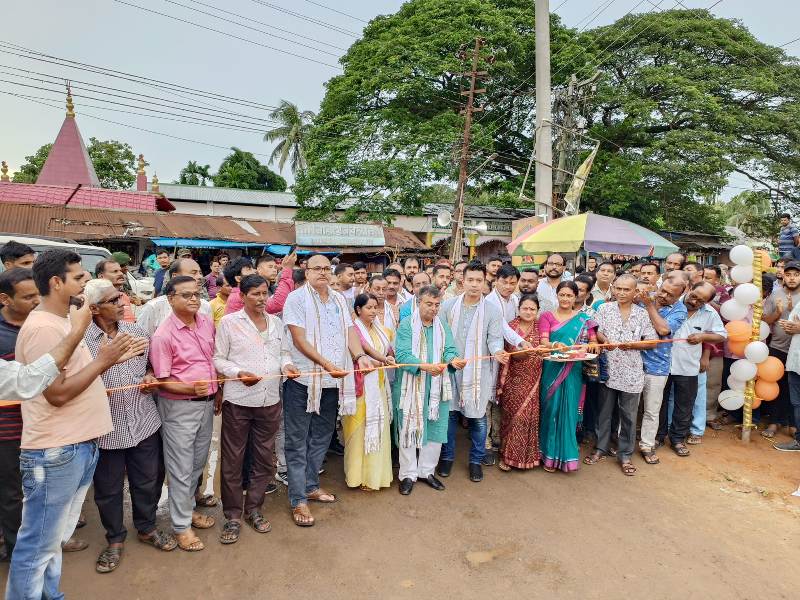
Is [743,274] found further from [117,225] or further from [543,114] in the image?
[117,225]

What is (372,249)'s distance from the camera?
61.6 feet

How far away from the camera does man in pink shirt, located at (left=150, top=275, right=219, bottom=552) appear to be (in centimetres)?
309

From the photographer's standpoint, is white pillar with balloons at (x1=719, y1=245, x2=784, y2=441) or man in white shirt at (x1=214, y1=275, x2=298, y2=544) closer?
man in white shirt at (x1=214, y1=275, x2=298, y2=544)

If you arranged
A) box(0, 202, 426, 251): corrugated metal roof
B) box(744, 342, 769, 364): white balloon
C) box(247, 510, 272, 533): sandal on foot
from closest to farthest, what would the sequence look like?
box(247, 510, 272, 533): sandal on foot
box(744, 342, 769, 364): white balloon
box(0, 202, 426, 251): corrugated metal roof

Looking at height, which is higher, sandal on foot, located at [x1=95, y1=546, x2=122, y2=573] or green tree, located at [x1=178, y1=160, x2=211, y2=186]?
green tree, located at [x1=178, y1=160, x2=211, y2=186]

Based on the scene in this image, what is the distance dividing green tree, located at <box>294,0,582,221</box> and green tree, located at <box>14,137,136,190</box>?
1410 cm

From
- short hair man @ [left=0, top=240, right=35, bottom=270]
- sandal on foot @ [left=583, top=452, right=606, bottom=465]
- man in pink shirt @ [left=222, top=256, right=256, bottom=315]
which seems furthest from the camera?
sandal on foot @ [left=583, top=452, right=606, bottom=465]

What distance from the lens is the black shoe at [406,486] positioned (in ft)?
13.4

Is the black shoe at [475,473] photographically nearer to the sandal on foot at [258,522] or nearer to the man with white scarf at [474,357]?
the man with white scarf at [474,357]

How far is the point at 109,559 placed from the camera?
3000 mm

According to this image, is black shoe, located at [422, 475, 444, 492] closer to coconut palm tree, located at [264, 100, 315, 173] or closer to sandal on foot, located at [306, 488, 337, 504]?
sandal on foot, located at [306, 488, 337, 504]

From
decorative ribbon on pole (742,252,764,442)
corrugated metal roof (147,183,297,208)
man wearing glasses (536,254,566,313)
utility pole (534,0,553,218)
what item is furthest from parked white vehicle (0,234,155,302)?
corrugated metal roof (147,183,297,208)

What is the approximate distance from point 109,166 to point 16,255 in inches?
1115

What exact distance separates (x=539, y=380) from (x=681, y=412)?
1.83 meters
